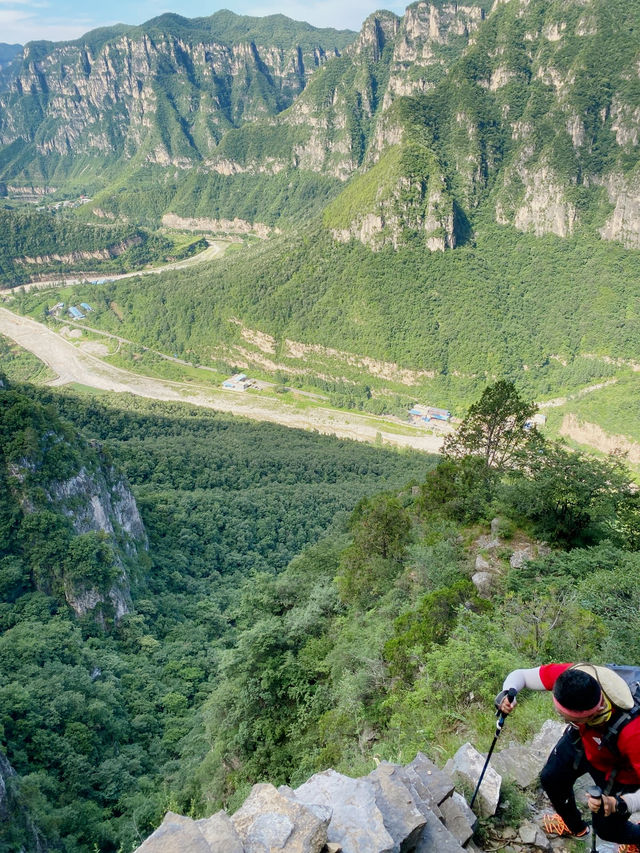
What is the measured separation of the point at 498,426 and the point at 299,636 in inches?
682

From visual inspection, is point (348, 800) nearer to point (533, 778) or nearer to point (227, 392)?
point (533, 778)

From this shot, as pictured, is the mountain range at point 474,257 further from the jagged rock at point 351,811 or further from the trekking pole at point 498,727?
the jagged rock at point 351,811

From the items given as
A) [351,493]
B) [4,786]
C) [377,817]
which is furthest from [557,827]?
[351,493]

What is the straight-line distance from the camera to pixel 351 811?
291 inches

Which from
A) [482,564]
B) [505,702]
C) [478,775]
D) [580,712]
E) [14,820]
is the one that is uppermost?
[580,712]

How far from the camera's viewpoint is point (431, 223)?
126125 mm

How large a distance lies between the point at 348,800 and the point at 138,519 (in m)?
47.5

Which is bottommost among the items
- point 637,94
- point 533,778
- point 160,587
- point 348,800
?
point 160,587

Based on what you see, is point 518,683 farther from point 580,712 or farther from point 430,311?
point 430,311

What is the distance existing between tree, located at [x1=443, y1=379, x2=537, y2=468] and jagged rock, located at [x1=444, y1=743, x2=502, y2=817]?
21.1m

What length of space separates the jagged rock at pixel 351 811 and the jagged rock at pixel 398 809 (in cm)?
16

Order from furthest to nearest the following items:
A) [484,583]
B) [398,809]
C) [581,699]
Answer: [484,583], [398,809], [581,699]

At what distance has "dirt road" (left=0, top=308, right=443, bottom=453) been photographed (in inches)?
3836

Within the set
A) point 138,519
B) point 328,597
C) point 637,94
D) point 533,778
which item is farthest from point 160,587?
point 637,94
